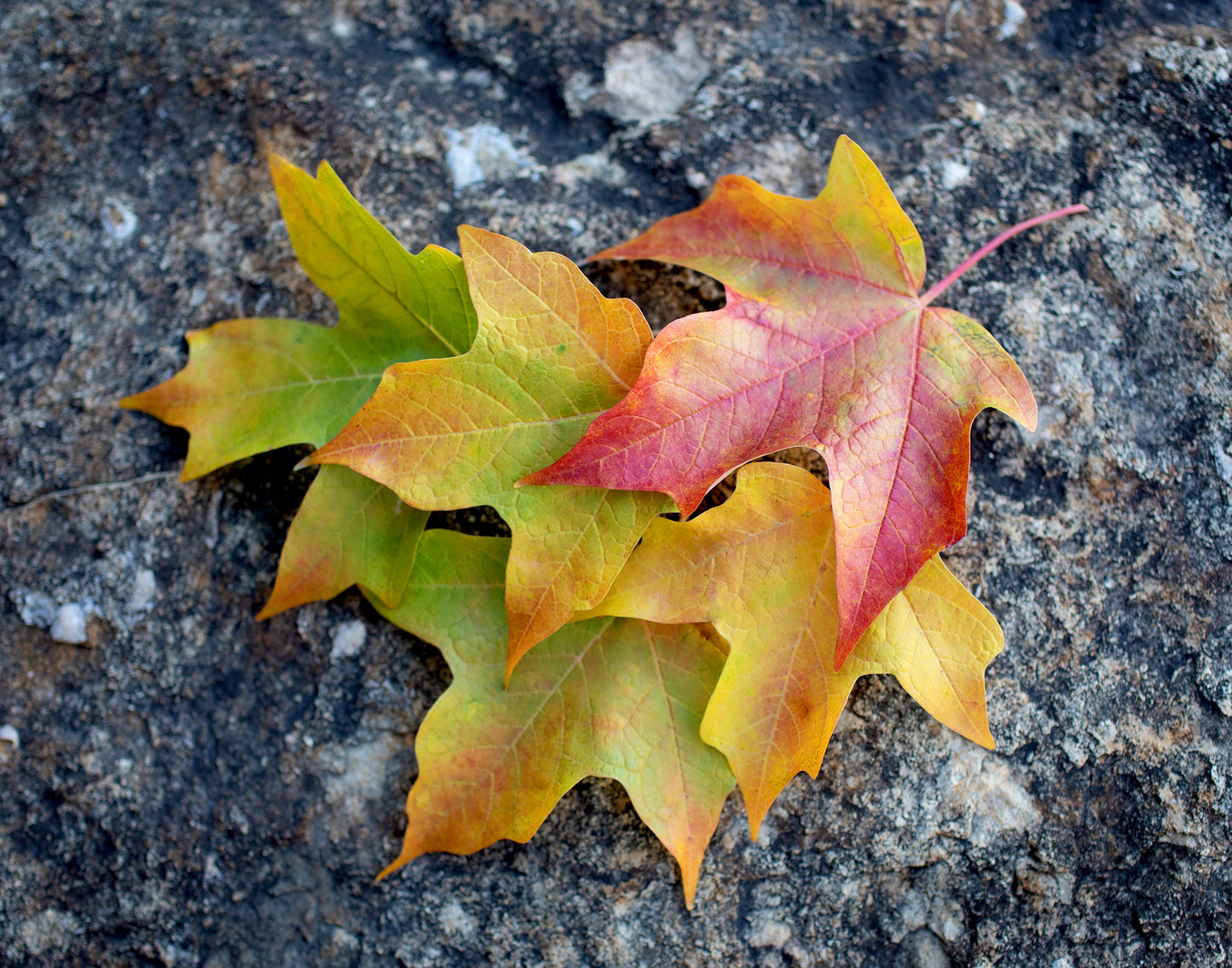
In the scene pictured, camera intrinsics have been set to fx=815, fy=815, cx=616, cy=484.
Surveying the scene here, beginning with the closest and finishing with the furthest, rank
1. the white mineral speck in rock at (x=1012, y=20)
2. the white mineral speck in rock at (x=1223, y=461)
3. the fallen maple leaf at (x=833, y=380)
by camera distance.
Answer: the fallen maple leaf at (x=833, y=380) → the white mineral speck in rock at (x=1223, y=461) → the white mineral speck in rock at (x=1012, y=20)

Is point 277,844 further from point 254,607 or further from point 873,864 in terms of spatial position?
point 873,864

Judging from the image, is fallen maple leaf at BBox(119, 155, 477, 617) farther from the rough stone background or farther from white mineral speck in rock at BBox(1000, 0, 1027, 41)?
white mineral speck in rock at BBox(1000, 0, 1027, 41)

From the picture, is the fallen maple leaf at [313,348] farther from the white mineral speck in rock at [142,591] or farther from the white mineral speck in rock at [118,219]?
the white mineral speck in rock at [118,219]

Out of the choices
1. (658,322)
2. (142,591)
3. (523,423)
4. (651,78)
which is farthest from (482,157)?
(142,591)

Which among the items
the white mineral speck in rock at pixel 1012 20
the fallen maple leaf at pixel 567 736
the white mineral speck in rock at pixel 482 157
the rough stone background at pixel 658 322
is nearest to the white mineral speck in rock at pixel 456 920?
the rough stone background at pixel 658 322

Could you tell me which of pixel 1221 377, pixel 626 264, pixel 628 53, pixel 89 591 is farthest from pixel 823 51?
pixel 89 591

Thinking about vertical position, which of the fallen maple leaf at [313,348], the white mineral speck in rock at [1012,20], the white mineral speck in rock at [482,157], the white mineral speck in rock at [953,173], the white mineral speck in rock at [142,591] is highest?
the white mineral speck in rock at [1012,20]

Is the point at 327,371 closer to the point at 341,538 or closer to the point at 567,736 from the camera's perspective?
the point at 341,538
